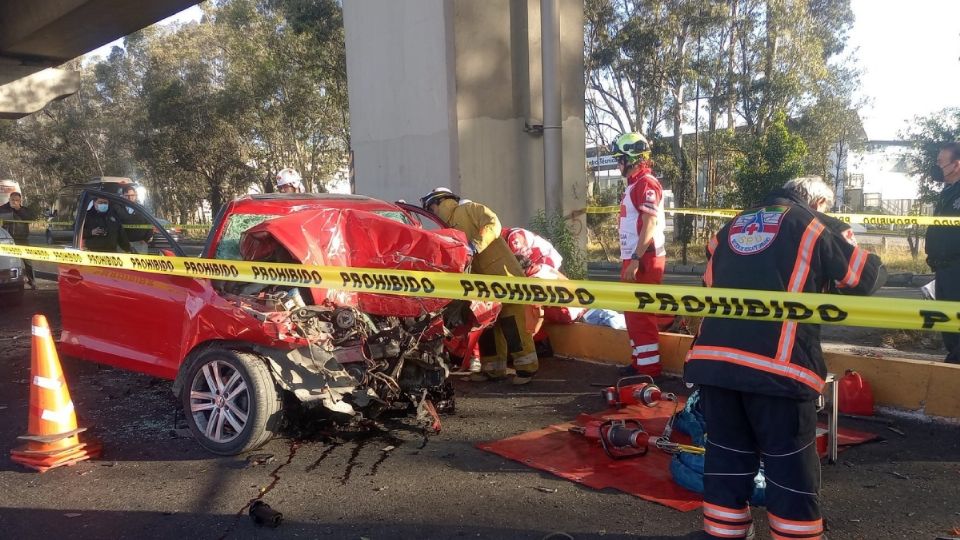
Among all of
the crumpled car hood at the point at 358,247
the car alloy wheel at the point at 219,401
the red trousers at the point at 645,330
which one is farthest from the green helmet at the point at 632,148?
the car alloy wheel at the point at 219,401

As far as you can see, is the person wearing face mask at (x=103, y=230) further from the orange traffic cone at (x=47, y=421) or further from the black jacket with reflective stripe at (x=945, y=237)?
the black jacket with reflective stripe at (x=945, y=237)

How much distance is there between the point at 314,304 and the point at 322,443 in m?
0.92

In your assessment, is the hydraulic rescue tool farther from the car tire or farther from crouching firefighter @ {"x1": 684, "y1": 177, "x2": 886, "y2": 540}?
the car tire

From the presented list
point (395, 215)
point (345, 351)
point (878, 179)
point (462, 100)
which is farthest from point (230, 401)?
point (878, 179)

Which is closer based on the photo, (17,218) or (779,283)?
(779,283)

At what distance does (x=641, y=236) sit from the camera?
603 centimetres

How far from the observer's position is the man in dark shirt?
1250cm

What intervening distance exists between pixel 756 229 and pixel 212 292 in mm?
3341

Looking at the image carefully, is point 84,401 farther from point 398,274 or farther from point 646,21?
point 646,21

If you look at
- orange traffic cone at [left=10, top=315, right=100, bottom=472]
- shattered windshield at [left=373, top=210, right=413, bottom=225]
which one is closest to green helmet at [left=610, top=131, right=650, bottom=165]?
shattered windshield at [left=373, top=210, right=413, bottom=225]

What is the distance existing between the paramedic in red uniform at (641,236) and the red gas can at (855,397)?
1417 millimetres

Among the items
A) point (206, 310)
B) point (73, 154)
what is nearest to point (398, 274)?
point (206, 310)

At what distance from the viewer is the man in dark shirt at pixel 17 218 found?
41.0 feet

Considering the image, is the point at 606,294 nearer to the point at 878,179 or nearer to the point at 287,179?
the point at 287,179
